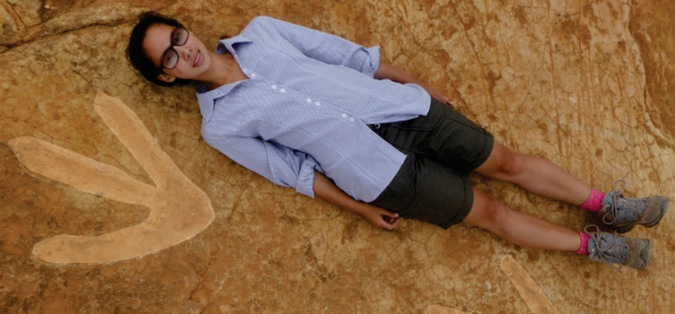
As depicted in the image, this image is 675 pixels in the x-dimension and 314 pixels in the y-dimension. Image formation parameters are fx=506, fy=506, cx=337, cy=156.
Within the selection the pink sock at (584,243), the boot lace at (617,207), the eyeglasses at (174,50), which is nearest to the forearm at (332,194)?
the eyeglasses at (174,50)

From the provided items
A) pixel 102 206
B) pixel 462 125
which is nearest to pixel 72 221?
pixel 102 206

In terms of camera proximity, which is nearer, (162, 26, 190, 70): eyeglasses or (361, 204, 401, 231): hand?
(162, 26, 190, 70): eyeglasses

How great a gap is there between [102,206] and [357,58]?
1172mm

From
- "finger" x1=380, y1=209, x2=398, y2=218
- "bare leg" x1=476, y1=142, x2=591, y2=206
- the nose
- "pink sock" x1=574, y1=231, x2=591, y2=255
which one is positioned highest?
the nose

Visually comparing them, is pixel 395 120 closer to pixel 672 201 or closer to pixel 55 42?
pixel 55 42

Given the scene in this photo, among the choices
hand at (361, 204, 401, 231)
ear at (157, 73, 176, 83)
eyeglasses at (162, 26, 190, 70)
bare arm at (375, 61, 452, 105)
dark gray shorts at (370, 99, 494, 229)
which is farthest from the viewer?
bare arm at (375, 61, 452, 105)

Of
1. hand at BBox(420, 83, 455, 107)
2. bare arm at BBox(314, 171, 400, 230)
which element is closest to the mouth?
bare arm at BBox(314, 171, 400, 230)

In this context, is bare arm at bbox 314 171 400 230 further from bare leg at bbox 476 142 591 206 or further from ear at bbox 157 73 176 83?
ear at bbox 157 73 176 83

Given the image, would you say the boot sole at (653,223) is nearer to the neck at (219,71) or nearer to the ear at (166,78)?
the neck at (219,71)

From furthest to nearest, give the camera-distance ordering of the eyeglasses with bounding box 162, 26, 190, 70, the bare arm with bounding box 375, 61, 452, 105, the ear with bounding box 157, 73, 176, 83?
the bare arm with bounding box 375, 61, 452, 105, the ear with bounding box 157, 73, 176, 83, the eyeglasses with bounding box 162, 26, 190, 70

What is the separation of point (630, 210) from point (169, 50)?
6.49 ft

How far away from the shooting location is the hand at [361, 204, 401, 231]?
2.09 metres

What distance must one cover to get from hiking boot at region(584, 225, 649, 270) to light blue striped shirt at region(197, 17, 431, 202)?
975 millimetres

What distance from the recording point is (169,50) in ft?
5.77
